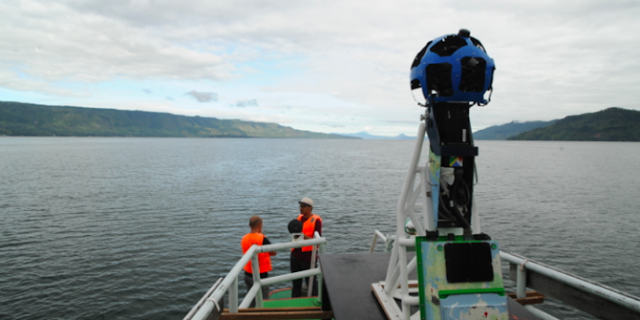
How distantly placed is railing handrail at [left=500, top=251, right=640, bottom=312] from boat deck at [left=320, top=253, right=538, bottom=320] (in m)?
0.62

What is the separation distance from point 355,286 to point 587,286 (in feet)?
10.3

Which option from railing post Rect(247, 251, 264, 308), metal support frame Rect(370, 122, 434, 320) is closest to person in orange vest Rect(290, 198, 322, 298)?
railing post Rect(247, 251, 264, 308)

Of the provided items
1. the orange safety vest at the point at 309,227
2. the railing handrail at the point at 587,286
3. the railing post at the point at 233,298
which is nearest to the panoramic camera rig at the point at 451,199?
the railing handrail at the point at 587,286

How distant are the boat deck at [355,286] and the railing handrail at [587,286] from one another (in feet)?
2.03

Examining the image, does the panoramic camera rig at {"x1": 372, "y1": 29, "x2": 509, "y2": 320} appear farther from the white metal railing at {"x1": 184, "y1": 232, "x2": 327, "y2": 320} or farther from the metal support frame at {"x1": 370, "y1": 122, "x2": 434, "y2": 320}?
the white metal railing at {"x1": 184, "y1": 232, "x2": 327, "y2": 320}

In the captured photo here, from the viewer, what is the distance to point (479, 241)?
4.25m

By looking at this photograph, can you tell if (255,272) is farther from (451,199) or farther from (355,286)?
(451,199)

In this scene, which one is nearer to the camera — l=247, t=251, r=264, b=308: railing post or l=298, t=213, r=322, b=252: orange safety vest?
l=247, t=251, r=264, b=308: railing post

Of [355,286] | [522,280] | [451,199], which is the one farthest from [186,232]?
[451,199]

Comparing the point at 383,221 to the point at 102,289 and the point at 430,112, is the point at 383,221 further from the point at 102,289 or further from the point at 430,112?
the point at 430,112

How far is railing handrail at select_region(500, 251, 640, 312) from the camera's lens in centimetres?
415

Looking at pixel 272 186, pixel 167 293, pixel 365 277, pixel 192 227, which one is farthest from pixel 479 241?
pixel 272 186

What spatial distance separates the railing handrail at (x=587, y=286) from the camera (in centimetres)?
415

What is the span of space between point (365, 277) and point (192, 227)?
18.7m
